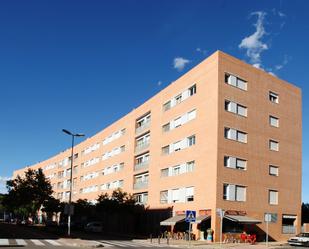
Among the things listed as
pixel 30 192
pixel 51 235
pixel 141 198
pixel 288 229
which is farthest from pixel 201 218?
pixel 30 192

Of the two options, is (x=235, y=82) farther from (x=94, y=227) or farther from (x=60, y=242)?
(x=94, y=227)

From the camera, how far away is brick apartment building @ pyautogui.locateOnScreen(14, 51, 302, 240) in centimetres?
4525

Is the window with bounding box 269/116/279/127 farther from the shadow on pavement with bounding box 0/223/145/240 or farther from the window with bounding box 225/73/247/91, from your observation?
the shadow on pavement with bounding box 0/223/145/240

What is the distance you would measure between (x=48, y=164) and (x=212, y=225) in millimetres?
88229

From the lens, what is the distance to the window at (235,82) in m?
47.6

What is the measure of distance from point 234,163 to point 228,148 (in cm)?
160

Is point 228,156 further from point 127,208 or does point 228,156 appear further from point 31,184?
point 31,184

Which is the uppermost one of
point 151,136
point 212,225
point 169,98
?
point 169,98

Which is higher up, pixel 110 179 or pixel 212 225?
pixel 110 179

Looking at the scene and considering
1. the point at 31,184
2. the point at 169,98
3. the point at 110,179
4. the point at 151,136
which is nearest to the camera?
the point at 169,98

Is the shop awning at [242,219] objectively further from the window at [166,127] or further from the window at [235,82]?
the window at [166,127]

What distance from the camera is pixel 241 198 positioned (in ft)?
150

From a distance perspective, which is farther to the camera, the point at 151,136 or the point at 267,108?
the point at 151,136

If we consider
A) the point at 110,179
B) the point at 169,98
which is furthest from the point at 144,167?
the point at 110,179
